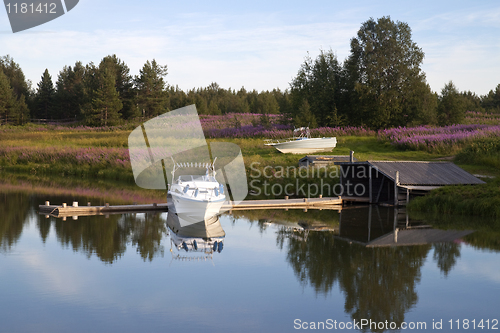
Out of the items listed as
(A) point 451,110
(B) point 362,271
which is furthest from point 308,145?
(B) point 362,271

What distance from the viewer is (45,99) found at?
3199 inches

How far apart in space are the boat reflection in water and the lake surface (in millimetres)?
146

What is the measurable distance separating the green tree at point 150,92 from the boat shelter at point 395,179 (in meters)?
45.7

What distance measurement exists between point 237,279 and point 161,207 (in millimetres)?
10726

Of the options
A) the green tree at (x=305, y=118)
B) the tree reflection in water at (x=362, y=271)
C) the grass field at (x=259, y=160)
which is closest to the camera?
the tree reflection in water at (x=362, y=271)

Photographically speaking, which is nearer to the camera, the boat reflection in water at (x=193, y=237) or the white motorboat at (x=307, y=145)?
the boat reflection in water at (x=193, y=237)

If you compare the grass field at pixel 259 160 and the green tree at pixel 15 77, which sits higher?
the green tree at pixel 15 77

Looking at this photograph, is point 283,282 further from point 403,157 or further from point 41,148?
point 41,148

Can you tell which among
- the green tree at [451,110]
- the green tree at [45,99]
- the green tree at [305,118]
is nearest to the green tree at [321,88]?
the green tree at [305,118]

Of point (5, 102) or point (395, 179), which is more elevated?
point (5, 102)

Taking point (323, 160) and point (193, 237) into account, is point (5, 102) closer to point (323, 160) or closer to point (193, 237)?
point (323, 160)

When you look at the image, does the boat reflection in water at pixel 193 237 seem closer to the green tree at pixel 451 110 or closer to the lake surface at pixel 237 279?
the lake surface at pixel 237 279

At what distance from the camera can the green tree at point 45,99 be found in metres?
81.3

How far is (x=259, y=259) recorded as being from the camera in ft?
52.7
